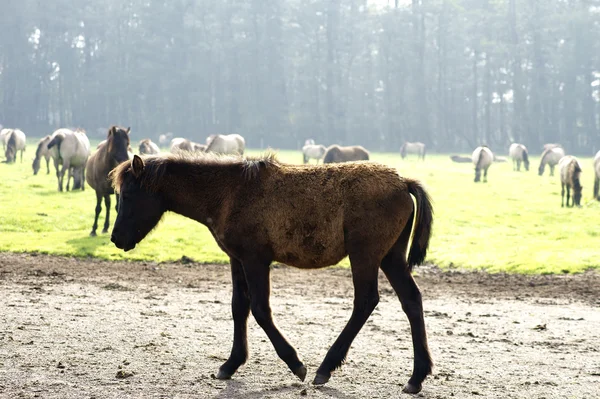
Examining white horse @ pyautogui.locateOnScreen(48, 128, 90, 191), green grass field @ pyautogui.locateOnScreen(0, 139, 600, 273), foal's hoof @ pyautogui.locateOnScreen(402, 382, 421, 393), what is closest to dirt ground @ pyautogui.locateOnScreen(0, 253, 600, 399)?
foal's hoof @ pyautogui.locateOnScreen(402, 382, 421, 393)

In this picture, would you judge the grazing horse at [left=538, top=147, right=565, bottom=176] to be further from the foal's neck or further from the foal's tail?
the foal's neck

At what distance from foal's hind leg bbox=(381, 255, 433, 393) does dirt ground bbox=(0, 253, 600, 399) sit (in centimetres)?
18

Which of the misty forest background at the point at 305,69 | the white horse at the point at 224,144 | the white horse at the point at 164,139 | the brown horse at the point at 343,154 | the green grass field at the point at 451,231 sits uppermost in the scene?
the misty forest background at the point at 305,69

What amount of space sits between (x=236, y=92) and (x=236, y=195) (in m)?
81.2

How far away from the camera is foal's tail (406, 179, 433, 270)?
6621 millimetres

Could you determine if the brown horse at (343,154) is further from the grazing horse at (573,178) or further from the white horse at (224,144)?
the grazing horse at (573,178)

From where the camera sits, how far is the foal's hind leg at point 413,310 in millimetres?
6297

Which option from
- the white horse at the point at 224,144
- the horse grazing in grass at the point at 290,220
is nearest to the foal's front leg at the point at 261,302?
the horse grazing in grass at the point at 290,220

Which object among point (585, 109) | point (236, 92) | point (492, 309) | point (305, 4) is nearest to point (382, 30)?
point (305, 4)

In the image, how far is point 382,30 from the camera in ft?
304

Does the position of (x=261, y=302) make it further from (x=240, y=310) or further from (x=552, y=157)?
(x=552, y=157)

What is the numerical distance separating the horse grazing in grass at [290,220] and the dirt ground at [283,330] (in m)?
0.51

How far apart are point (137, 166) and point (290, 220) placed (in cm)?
153

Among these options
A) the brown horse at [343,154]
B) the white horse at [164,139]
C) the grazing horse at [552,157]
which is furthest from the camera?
the white horse at [164,139]
